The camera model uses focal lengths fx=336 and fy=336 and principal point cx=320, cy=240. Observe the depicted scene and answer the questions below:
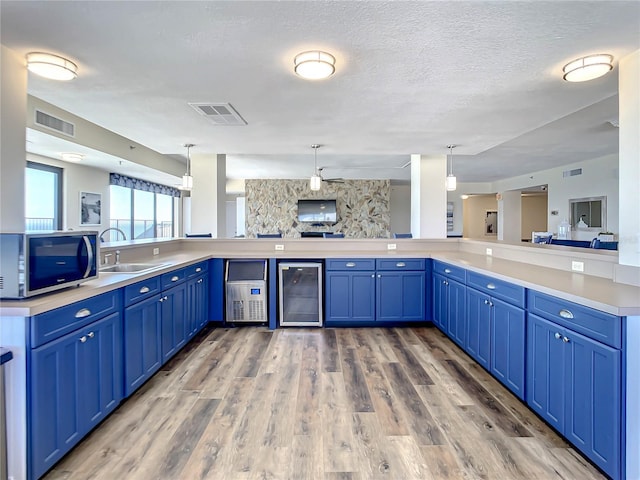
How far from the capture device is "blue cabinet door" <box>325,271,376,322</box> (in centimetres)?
397

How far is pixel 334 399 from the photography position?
7.75 ft

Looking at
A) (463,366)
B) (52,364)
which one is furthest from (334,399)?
(52,364)

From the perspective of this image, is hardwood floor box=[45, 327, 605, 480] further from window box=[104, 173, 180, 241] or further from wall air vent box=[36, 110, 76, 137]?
window box=[104, 173, 180, 241]

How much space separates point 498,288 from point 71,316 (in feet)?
8.99

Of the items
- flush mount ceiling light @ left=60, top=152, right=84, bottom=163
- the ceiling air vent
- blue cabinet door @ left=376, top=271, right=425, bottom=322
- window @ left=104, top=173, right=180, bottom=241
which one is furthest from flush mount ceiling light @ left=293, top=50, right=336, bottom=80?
window @ left=104, top=173, right=180, bottom=241

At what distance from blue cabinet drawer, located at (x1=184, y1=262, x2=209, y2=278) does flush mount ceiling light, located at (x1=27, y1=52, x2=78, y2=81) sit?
1805mm

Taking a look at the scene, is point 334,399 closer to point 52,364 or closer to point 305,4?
point 52,364

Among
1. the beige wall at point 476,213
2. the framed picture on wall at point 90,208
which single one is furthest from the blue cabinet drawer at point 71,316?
the beige wall at point 476,213

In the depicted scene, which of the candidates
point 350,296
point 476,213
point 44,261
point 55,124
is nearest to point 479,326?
point 350,296

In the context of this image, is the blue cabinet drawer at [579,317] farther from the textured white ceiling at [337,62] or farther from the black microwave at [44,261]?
the black microwave at [44,261]

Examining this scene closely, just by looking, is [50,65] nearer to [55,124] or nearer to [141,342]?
[141,342]

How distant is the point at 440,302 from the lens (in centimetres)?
372

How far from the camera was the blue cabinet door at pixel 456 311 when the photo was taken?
3.13 m

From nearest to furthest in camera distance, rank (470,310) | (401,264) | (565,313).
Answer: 1. (565,313)
2. (470,310)
3. (401,264)
